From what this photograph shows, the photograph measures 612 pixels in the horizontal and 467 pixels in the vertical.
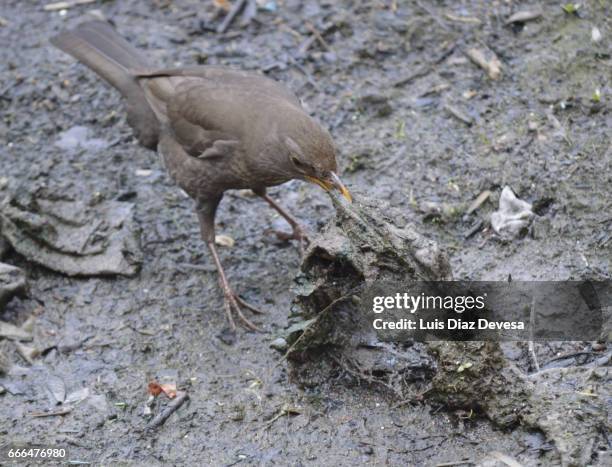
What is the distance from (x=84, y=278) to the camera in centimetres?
627

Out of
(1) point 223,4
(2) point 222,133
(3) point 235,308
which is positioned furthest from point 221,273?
(1) point 223,4

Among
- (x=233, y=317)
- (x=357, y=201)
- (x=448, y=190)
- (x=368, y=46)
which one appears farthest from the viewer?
(x=368, y=46)

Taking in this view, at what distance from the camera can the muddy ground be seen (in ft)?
16.1

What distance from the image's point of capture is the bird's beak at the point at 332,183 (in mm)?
5104

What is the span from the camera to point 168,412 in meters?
5.09

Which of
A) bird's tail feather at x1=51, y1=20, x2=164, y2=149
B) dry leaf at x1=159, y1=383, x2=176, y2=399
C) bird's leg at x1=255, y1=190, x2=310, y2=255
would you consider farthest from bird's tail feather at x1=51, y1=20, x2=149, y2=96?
dry leaf at x1=159, y1=383, x2=176, y2=399

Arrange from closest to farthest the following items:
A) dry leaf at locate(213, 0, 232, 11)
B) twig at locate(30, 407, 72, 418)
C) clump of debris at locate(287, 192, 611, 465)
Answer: clump of debris at locate(287, 192, 611, 465)
twig at locate(30, 407, 72, 418)
dry leaf at locate(213, 0, 232, 11)

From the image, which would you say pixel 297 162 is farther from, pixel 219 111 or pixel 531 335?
pixel 531 335

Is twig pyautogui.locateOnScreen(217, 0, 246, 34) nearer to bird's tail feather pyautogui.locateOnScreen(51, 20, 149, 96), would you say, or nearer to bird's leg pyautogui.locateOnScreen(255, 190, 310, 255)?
bird's tail feather pyautogui.locateOnScreen(51, 20, 149, 96)

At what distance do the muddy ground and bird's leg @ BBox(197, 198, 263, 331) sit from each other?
0.11m

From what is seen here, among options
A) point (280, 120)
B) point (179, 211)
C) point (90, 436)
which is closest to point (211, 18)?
point (179, 211)

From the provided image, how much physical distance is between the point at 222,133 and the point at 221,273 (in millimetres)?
950

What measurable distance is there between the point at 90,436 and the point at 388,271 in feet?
6.36

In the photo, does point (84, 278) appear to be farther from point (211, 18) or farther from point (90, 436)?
point (211, 18)
